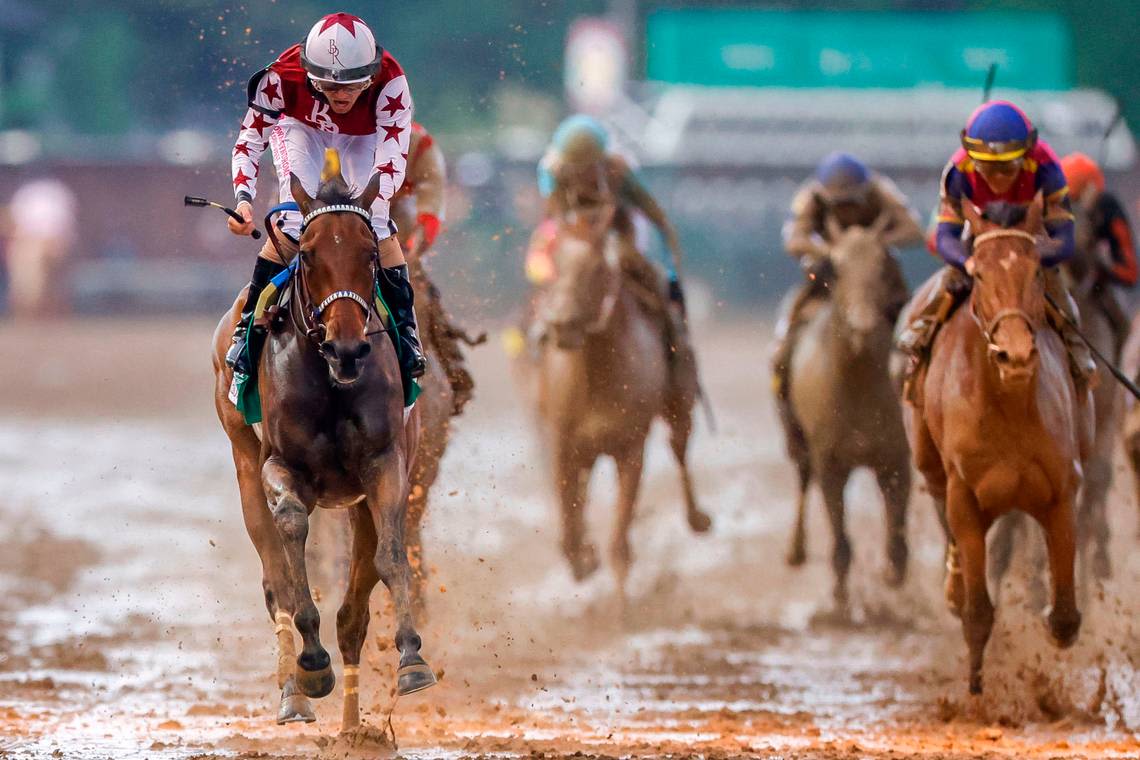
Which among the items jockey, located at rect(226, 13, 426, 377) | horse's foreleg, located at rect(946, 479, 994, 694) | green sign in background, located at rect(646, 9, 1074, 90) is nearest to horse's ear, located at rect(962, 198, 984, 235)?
horse's foreleg, located at rect(946, 479, 994, 694)

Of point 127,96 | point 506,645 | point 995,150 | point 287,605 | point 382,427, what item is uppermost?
point 127,96

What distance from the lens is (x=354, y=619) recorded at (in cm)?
755

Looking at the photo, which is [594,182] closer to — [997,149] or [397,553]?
[997,149]

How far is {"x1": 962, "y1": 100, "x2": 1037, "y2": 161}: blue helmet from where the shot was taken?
817 cm

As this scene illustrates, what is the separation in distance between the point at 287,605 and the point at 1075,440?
11.6 feet

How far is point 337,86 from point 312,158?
0.34 metres

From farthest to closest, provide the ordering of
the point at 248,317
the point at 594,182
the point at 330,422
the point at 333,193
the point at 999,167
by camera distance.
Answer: the point at 594,182 → the point at 999,167 → the point at 248,317 → the point at 330,422 → the point at 333,193

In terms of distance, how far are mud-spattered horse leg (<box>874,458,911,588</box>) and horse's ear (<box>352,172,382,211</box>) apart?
5117 millimetres

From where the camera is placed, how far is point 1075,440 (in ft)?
27.4

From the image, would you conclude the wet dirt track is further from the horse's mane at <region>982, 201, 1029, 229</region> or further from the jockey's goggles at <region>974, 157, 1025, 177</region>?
the jockey's goggles at <region>974, 157, 1025, 177</region>

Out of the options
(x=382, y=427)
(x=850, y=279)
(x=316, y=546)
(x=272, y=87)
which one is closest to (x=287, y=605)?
(x=382, y=427)

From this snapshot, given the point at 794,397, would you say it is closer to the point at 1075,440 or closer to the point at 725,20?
the point at 1075,440

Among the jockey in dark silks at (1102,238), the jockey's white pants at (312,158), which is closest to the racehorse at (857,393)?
the jockey in dark silks at (1102,238)

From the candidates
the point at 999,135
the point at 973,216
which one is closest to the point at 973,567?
the point at 973,216
